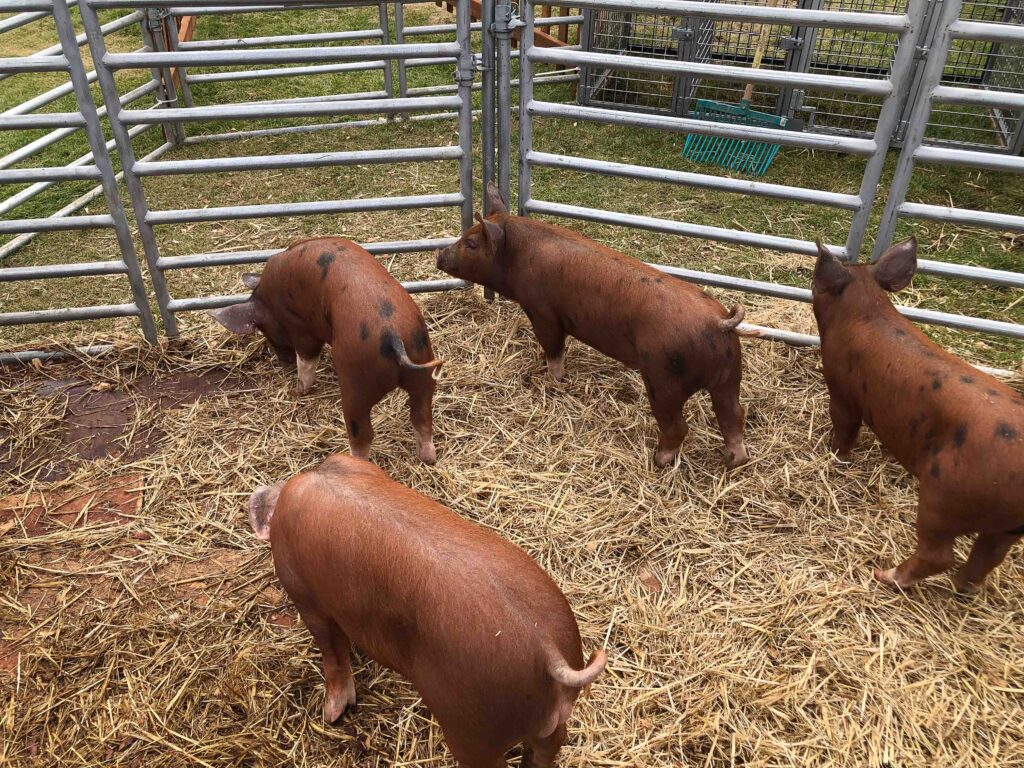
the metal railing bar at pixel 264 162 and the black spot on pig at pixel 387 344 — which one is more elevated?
the metal railing bar at pixel 264 162

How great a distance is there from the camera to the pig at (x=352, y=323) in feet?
10.8

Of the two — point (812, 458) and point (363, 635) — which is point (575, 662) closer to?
point (363, 635)

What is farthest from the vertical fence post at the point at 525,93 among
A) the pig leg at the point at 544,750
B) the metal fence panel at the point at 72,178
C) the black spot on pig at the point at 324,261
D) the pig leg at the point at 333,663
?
the pig leg at the point at 544,750

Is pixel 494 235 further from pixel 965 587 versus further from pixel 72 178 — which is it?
pixel 965 587

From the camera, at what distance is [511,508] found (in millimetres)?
3395

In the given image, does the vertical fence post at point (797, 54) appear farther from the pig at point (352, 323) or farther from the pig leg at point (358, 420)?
the pig leg at point (358, 420)

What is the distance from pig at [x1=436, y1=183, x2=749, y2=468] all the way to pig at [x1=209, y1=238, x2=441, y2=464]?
24.6 inches

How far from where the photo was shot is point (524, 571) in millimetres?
2072

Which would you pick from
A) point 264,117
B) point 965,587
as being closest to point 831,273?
point 965,587

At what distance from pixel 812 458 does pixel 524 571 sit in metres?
2.10

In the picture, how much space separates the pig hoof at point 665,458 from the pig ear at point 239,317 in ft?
6.93

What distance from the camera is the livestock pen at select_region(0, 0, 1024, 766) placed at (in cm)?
259

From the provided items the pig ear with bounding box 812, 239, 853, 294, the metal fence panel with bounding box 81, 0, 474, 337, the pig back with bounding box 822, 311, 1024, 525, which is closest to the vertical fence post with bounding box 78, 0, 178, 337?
the metal fence panel with bounding box 81, 0, 474, 337

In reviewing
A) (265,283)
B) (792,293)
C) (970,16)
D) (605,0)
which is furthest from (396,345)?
(970,16)
